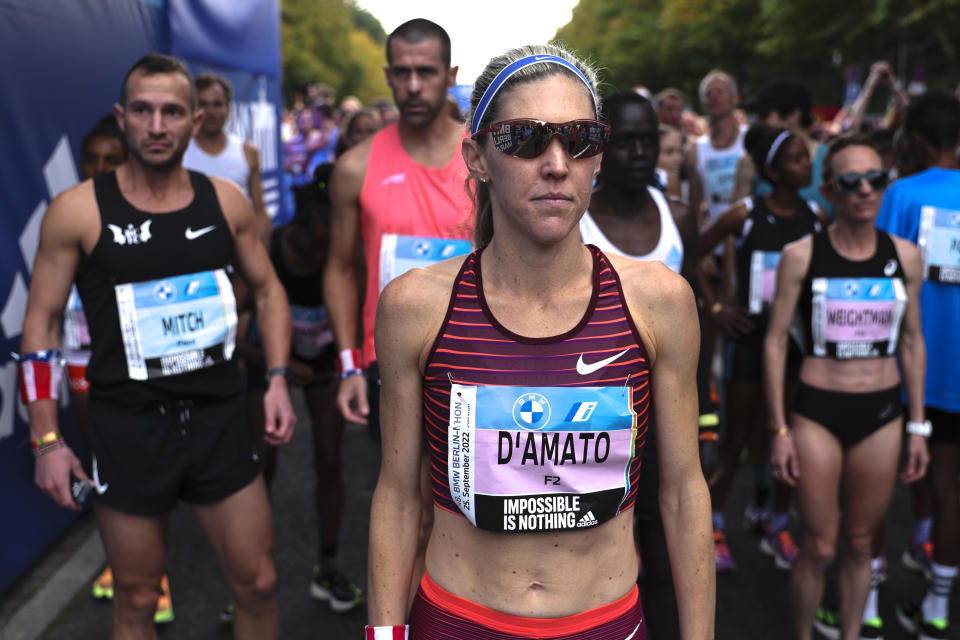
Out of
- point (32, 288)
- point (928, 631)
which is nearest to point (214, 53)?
point (32, 288)

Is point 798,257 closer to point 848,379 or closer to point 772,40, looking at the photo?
point 848,379

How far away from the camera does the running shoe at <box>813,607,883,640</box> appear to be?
441 centimetres

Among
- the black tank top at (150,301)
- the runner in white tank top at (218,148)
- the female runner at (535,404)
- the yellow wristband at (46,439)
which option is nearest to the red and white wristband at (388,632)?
the female runner at (535,404)

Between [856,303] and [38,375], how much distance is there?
3.29m

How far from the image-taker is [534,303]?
2.14 meters

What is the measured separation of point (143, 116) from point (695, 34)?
151 feet

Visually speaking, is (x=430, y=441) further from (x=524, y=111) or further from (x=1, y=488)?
(x=1, y=488)

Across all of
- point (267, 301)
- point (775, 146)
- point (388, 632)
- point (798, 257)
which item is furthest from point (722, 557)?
point (388, 632)

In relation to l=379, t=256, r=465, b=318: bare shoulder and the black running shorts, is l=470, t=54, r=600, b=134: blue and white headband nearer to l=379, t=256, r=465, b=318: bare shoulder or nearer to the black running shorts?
l=379, t=256, r=465, b=318: bare shoulder

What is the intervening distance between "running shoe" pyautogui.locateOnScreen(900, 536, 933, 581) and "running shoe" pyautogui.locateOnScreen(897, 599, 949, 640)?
47cm

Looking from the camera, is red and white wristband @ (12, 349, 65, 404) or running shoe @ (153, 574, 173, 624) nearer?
red and white wristband @ (12, 349, 65, 404)

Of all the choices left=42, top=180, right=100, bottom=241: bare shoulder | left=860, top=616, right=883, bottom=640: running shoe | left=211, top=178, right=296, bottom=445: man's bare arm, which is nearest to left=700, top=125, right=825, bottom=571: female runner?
left=860, top=616, right=883, bottom=640: running shoe

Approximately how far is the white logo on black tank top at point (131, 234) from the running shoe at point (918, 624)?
3.89m

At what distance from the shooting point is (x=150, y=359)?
3533mm
